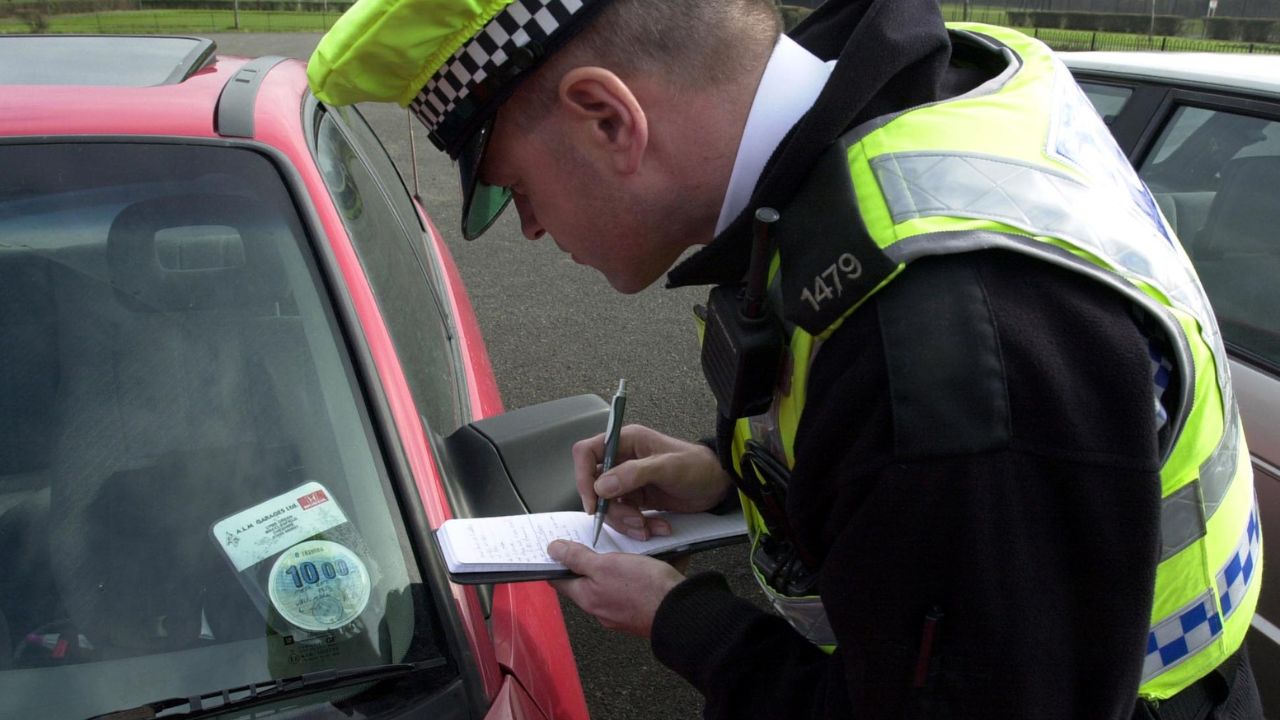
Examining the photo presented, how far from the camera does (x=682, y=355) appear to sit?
483cm

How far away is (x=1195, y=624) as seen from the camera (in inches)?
39.9

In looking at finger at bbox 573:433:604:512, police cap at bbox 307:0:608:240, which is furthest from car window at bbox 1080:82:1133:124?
police cap at bbox 307:0:608:240

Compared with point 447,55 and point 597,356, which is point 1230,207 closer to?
point 447,55

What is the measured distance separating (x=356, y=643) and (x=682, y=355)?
12.1 feet

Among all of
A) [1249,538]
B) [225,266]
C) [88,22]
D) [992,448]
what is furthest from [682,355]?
[88,22]

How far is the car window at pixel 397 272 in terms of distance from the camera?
163cm

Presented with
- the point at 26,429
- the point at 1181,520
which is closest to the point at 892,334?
the point at 1181,520

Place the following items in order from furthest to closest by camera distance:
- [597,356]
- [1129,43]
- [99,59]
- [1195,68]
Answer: [1129,43]
[597,356]
[1195,68]
[99,59]

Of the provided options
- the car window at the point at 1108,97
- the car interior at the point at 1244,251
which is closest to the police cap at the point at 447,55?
the car interior at the point at 1244,251

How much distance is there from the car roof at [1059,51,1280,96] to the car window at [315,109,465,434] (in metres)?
2.02

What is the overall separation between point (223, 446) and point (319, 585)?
0.25 m

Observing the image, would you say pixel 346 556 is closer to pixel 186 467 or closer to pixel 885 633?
pixel 186 467

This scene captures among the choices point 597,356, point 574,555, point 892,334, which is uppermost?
point 892,334

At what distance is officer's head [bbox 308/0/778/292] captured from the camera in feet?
3.26
